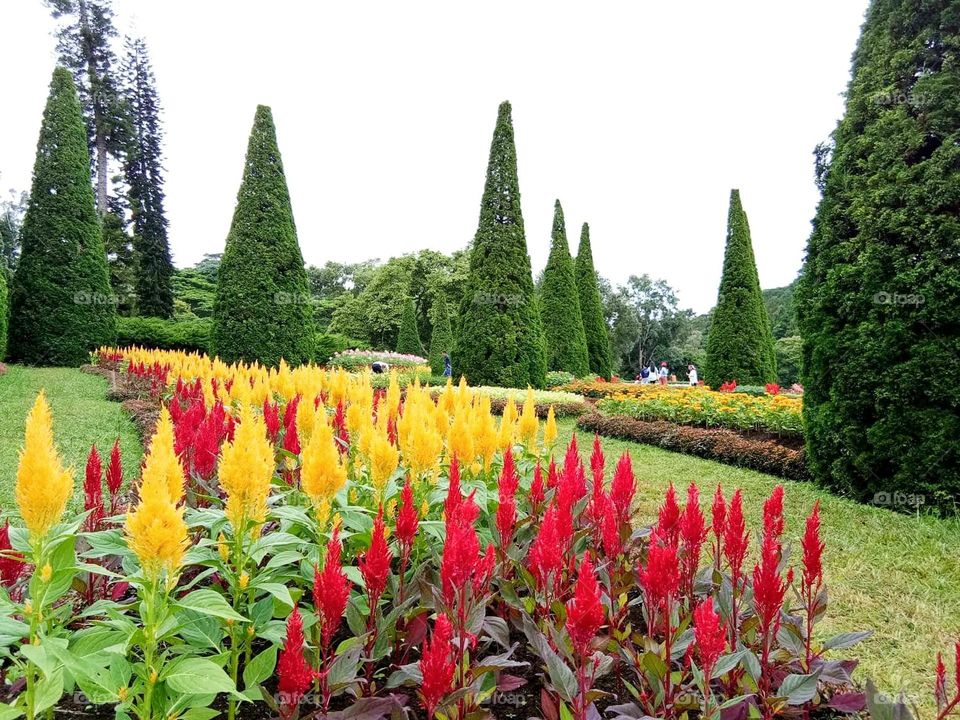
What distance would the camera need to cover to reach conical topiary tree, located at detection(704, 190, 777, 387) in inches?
821

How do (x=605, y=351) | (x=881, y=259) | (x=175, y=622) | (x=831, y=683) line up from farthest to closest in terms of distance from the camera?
1. (x=605, y=351)
2. (x=881, y=259)
3. (x=831, y=683)
4. (x=175, y=622)

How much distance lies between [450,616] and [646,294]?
175 ft

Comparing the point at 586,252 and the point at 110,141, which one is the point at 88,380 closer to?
the point at 586,252

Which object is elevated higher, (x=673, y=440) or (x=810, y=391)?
(x=810, y=391)

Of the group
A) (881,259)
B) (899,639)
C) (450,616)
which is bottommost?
(899,639)

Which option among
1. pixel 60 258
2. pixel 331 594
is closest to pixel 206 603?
pixel 331 594

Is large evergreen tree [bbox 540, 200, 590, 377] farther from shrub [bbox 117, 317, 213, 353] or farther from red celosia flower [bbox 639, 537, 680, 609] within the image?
red celosia flower [bbox 639, 537, 680, 609]

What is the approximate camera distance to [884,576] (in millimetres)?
4168

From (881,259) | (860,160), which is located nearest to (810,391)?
(881,259)

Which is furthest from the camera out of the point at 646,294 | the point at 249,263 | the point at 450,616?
the point at 646,294

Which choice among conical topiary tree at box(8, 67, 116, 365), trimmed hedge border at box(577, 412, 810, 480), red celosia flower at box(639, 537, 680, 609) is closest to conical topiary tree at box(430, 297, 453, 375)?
conical topiary tree at box(8, 67, 116, 365)

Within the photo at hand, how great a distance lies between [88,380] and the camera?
1362 cm

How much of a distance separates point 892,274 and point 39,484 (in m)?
6.97

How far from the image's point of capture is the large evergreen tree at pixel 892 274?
5.53 meters
